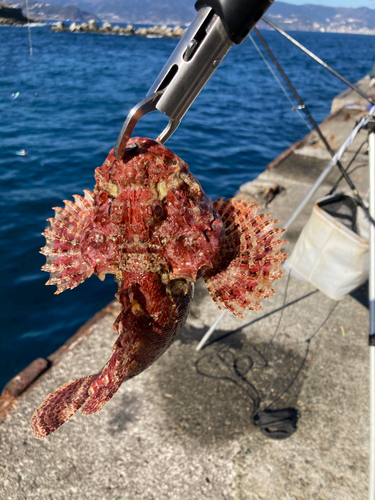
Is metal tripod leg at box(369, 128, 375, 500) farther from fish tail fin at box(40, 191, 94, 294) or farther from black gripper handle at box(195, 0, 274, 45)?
black gripper handle at box(195, 0, 274, 45)

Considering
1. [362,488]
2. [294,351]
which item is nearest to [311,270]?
[294,351]

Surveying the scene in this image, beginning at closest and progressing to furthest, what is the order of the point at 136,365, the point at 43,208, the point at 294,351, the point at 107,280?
1. the point at 136,365
2. the point at 294,351
3. the point at 107,280
4. the point at 43,208

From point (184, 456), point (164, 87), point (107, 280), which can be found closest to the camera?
point (164, 87)

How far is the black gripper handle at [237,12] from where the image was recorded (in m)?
1.10

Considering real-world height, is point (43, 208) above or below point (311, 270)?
below

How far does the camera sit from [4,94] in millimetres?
17484

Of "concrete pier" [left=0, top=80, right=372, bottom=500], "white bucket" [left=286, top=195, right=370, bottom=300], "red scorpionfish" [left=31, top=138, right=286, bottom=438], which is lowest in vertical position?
"concrete pier" [left=0, top=80, right=372, bottom=500]

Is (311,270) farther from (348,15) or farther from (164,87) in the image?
(348,15)

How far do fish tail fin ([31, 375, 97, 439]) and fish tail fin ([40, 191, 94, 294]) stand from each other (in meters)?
0.51

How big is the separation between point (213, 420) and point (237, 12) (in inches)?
168

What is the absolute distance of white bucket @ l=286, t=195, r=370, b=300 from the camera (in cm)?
427

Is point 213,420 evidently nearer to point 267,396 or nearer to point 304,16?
point 267,396

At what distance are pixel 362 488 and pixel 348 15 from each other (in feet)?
49.5

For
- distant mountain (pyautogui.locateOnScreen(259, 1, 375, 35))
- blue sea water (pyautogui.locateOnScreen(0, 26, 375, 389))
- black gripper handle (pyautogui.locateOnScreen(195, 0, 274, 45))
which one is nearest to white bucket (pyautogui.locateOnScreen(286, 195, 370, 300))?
distant mountain (pyautogui.locateOnScreen(259, 1, 375, 35))
